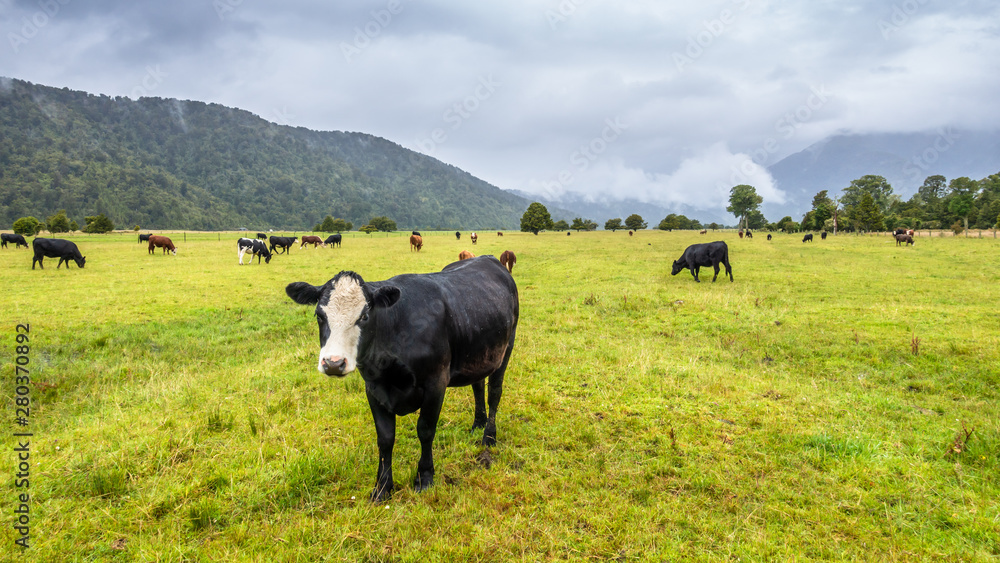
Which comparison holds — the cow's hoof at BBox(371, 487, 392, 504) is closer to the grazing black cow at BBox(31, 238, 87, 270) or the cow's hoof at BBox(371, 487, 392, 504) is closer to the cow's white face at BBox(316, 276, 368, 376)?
the cow's white face at BBox(316, 276, 368, 376)

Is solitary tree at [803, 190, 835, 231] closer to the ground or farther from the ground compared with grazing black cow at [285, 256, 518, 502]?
farther from the ground

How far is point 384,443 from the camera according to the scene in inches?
164

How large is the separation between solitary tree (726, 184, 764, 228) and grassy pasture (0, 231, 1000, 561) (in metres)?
113

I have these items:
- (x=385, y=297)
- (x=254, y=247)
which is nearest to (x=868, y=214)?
(x=254, y=247)

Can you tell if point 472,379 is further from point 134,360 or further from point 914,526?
point 134,360

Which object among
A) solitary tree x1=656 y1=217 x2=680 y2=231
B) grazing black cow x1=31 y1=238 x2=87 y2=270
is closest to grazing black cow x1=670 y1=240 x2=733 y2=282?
grazing black cow x1=31 y1=238 x2=87 y2=270

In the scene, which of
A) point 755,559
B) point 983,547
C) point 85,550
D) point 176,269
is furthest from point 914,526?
point 176,269

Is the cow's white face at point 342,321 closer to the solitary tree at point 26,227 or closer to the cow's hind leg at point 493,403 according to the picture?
the cow's hind leg at point 493,403

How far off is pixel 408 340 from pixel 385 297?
0.50 metres

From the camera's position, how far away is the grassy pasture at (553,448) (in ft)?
11.5

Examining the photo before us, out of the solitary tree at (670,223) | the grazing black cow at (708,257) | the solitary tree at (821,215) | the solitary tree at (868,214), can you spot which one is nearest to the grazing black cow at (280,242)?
the grazing black cow at (708,257)

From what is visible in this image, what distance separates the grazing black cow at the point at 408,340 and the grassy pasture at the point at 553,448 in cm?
76

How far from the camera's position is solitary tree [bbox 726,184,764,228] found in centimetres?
10800

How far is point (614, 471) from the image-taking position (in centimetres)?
462
